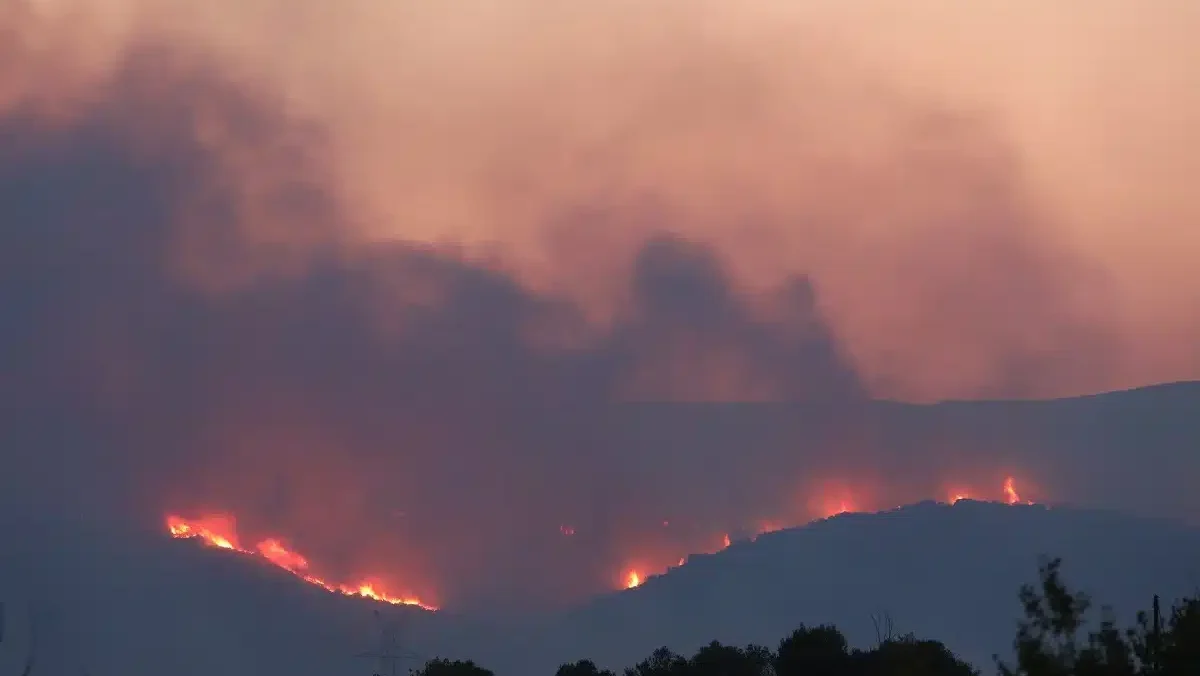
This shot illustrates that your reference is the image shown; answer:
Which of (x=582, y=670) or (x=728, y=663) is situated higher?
(x=582, y=670)

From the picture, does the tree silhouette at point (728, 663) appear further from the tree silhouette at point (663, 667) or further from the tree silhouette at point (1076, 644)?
the tree silhouette at point (1076, 644)

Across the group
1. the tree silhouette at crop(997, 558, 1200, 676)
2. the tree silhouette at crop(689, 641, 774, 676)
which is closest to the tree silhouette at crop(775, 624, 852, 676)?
the tree silhouette at crop(689, 641, 774, 676)

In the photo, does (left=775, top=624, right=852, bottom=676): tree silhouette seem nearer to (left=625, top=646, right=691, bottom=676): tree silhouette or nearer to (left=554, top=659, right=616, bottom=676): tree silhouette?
(left=625, top=646, right=691, bottom=676): tree silhouette

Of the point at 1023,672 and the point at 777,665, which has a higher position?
the point at 777,665

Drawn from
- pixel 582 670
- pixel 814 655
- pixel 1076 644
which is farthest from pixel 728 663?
pixel 1076 644

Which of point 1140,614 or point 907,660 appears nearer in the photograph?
point 1140,614

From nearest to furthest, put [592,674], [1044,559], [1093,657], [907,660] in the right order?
1. [1093,657]
2. [1044,559]
3. [907,660]
4. [592,674]

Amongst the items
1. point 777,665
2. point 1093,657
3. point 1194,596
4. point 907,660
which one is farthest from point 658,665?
point 1093,657

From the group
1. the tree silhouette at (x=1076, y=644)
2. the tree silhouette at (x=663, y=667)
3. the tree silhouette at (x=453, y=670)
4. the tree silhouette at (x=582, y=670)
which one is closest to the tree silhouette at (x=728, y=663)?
the tree silhouette at (x=663, y=667)

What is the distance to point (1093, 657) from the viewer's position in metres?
36.9

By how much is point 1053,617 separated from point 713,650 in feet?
209

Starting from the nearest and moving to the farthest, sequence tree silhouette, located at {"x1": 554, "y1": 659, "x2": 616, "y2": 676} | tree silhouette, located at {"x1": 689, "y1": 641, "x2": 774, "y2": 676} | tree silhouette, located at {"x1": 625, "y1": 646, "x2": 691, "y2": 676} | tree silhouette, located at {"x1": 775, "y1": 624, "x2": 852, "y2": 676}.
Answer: tree silhouette, located at {"x1": 775, "y1": 624, "x2": 852, "y2": 676}, tree silhouette, located at {"x1": 689, "y1": 641, "x2": 774, "y2": 676}, tree silhouette, located at {"x1": 625, "y1": 646, "x2": 691, "y2": 676}, tree silhouette, located at {"x1": 554, "y1": 659, "x2": 616, "y2": 676}

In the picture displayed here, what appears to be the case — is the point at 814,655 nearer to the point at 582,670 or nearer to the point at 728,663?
the point at 728,663

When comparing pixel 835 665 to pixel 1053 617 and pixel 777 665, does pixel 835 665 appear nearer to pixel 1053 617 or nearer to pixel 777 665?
pixel 777 665
